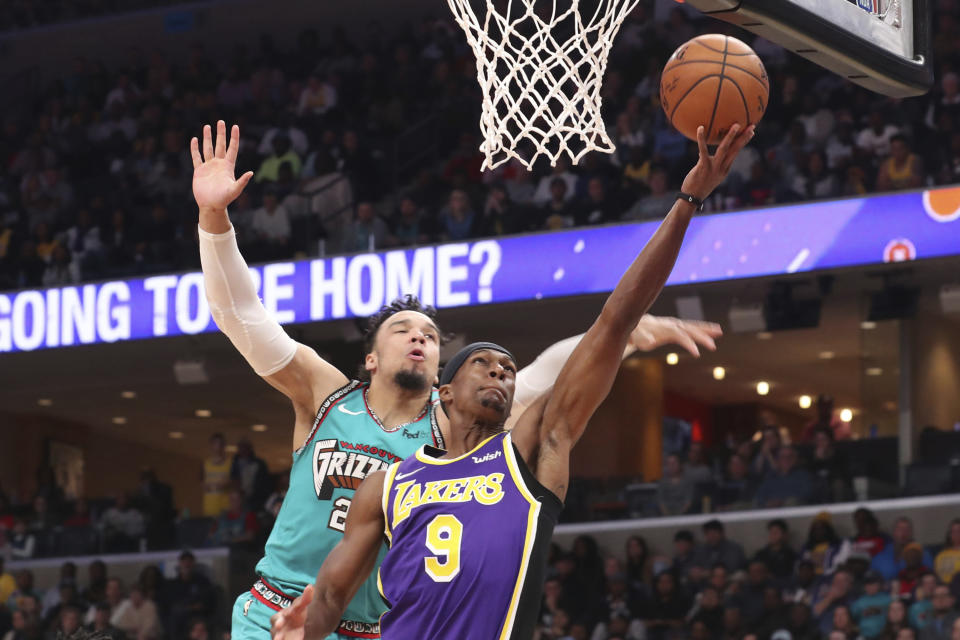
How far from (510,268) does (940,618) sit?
4.74m

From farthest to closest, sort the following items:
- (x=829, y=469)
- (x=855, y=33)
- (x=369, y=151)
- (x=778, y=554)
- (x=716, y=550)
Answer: (x=369, y=151) < (x=829, y=469) < (x=716, y=550) < (x=778, y=554) < (x=855, y=33)

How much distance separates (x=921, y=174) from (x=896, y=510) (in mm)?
2785

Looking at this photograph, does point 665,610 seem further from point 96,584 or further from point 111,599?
point 96,584

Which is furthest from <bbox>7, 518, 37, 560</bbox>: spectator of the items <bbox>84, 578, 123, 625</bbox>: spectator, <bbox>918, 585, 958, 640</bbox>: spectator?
<bbox>918, 585, 958, 640</bbox>: spectator

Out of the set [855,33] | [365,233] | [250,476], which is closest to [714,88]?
[855,33]

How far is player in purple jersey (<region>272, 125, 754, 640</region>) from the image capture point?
423cm

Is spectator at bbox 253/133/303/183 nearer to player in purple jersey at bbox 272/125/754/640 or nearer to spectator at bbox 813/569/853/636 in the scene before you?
spectator at bbox 813/569/853/636

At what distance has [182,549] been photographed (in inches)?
634

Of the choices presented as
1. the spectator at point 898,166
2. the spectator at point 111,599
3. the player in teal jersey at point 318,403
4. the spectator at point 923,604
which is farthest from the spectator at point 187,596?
the player in teal jersey at point 318,403

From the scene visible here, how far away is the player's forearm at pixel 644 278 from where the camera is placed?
436 cm

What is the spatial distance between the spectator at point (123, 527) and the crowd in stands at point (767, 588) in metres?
5.13

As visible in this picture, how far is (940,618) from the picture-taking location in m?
10.8

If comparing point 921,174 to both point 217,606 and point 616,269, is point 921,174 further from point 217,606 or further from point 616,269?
point 217,606

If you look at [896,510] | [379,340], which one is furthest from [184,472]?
[379,340]
